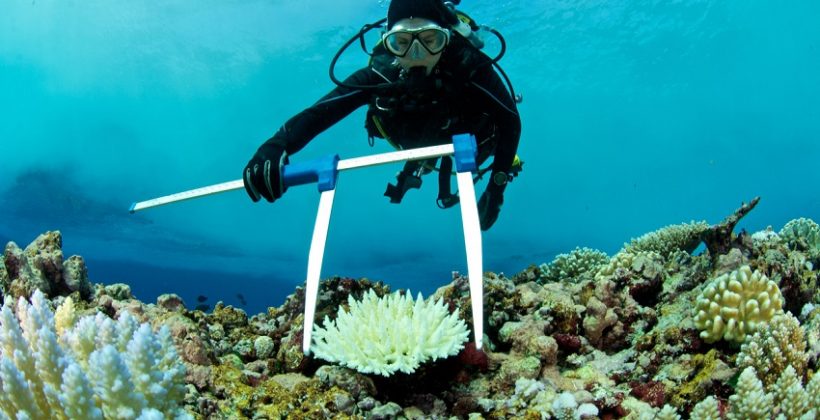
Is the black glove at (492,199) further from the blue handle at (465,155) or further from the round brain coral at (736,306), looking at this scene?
the round brain coral at (736,306)

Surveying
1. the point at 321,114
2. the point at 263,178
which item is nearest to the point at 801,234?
the point at 321,114

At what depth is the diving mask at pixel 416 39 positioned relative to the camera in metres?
4.73

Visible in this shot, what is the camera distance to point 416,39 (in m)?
4.74

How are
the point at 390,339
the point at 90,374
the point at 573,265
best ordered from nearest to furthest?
1. the point at 90,374
2. the point at 390,339
3. the point at 573,265

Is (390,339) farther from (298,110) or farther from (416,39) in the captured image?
(298,110)

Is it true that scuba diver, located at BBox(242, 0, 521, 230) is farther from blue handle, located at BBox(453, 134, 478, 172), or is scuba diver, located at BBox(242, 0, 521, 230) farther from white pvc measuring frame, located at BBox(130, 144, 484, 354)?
blue handle, located at BBox(453, 134, 478, 172)

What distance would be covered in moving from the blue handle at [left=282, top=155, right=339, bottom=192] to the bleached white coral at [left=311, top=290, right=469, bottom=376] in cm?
103

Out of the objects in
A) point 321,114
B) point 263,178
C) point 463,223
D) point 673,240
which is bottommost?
point 463,223

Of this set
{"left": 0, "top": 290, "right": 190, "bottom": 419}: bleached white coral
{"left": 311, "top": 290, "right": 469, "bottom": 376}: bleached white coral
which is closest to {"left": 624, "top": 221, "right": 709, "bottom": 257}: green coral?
{"left": 311, "top": 290, "right": 469, "bottom": 376}: bleached white coral

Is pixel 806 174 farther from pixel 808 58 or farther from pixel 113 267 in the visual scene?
pixel 113 267

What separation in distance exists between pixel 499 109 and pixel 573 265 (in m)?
3.11

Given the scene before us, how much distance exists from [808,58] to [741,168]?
133 ft

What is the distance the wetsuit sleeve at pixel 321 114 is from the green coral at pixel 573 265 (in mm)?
3563

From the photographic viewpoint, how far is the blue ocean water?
31547 millimetres
